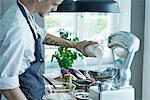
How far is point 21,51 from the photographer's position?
1325 millimetres

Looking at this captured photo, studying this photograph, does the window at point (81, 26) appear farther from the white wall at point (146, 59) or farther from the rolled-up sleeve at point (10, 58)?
the rolled-up sleeve at point (10, 58)

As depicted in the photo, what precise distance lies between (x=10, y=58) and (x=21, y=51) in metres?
0.05

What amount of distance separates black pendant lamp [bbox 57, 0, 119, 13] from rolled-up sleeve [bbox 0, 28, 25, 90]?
2.19ft

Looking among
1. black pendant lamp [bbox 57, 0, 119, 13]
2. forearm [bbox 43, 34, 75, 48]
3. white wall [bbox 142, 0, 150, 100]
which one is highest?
black pendant lamp [bbox 57, 0, 119, 13]

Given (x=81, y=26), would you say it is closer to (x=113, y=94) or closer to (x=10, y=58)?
(x=113, y=94)

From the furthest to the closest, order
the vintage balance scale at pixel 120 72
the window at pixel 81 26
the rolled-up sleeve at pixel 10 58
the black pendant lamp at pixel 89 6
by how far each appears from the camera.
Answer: the window at pixel 81 26
the black pendant lamp at pixel 89 6
the vintage balance scale at pixel 120 72
the rolled-up sleeve at pixel 10 58

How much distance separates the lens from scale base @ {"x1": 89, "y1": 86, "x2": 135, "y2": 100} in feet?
5.77

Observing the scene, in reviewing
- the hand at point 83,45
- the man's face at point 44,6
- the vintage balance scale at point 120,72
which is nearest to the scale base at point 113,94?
the vintage balance scale at point 120,72

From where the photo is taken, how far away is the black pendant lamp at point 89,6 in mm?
1874

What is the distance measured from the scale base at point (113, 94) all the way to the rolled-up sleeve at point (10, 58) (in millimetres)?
585

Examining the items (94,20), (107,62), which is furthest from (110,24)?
(107,62)

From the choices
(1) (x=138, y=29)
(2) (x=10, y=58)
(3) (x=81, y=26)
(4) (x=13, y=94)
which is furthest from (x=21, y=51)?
(1) (x=138, y=29)

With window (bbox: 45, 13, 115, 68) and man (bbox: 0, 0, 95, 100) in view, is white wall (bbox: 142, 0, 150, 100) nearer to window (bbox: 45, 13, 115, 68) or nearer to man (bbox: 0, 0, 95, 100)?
window (bbox: 45, 13, 115, 68)

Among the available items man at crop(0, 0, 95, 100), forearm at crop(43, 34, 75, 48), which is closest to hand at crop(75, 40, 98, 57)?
forearm at crop(43, 34, 75, 48)
